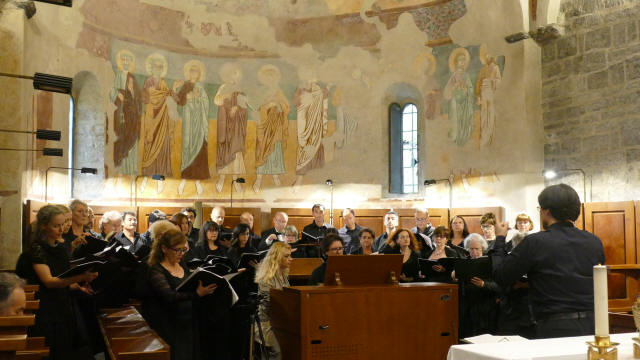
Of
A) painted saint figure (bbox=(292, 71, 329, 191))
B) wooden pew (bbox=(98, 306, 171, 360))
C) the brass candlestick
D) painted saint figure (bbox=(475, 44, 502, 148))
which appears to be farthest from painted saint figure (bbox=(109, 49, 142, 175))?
the brass candlestick

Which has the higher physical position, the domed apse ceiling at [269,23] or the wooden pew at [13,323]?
the domed apse ceiling at [269,23]

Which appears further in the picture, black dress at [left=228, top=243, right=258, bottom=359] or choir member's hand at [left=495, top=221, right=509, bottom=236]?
choir member's hand at [left=495, top=221, right=509, bottom=236]

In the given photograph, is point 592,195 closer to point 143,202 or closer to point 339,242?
point 339,242

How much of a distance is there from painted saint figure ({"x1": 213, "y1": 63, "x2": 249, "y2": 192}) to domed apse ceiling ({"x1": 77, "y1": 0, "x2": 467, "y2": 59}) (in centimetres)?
54

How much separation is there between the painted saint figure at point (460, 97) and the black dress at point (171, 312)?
9.90 m

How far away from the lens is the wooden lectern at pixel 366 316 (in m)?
6.18

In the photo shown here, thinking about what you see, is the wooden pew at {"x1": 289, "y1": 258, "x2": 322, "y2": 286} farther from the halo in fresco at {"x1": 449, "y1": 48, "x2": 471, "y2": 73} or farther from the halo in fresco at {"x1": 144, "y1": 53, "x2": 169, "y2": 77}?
the halo in fresco at {"x1": 144, "y1": 53, "x2": 169, "y2": 77}

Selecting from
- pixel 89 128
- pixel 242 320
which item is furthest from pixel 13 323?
pixel 89 128

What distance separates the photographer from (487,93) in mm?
14258

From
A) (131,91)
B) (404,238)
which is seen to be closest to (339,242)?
(404,238)

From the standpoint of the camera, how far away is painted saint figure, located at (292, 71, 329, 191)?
1606 centimetres

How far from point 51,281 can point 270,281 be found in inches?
91.0

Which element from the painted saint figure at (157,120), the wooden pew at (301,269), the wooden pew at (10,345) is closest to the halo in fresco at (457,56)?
the painted saint figure at (157,120)

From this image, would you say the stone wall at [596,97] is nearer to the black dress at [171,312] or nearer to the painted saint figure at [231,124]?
the painted saint figure at [231,124]
